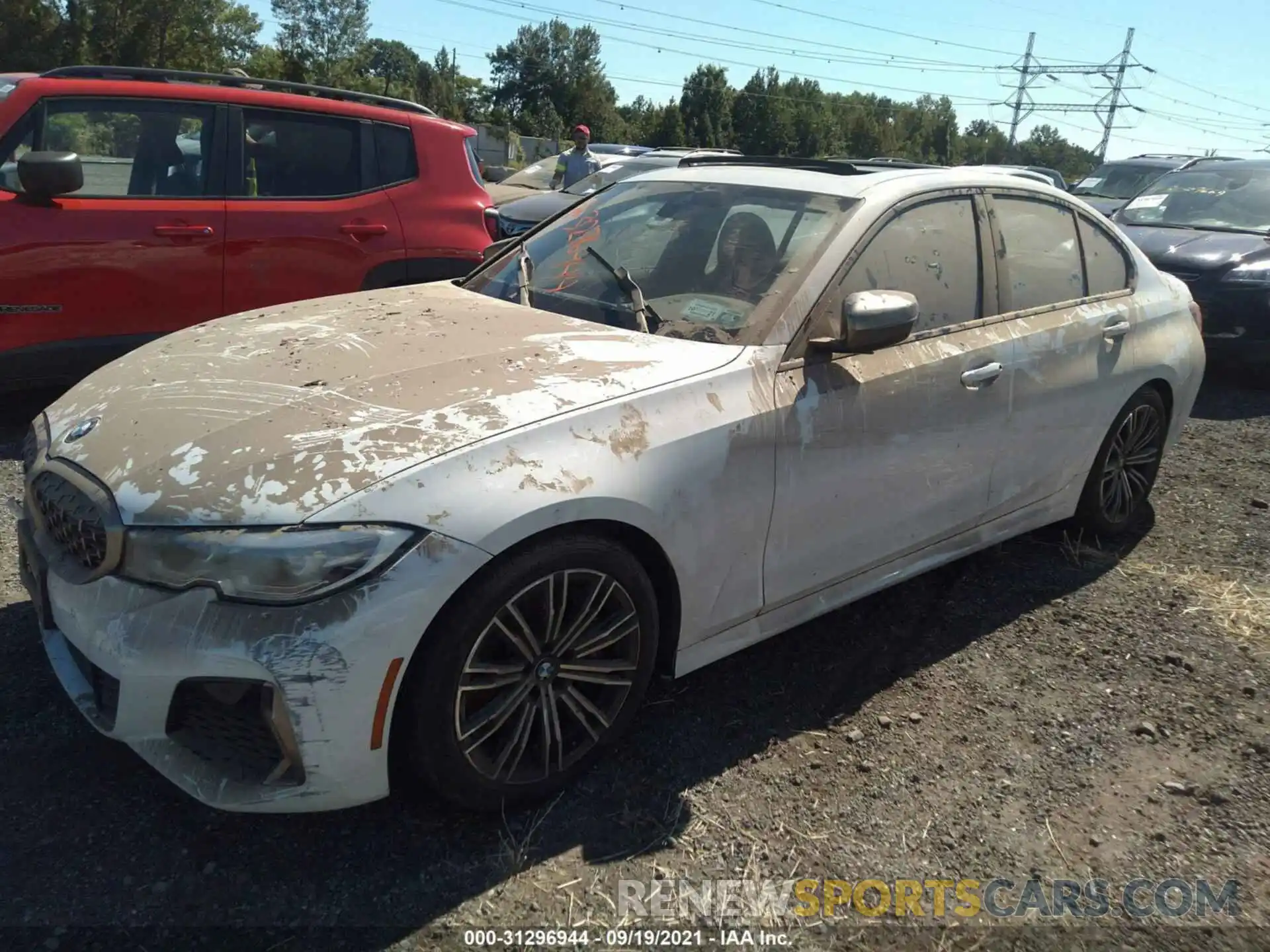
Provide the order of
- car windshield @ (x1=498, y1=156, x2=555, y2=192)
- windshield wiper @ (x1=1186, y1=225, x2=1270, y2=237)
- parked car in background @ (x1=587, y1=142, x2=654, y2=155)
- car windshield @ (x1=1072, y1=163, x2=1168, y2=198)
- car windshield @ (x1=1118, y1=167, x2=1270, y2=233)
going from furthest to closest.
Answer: parked car in background @ (x1=587, y1=142, x2=654, y2=155) < car windshield @ (x1=498, y1=156, x2=555, y2=192) < car windshield @ (x1=1072, y1=163, x2=1168, y2=198) < car windshield @ (x1=1118, y1=167, x2=1270, y2=233) < windshield wiper @ (x1=1186, y1=225, x2=1270, y2=237)

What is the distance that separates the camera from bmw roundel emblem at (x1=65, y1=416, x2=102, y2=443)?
8.45 feet

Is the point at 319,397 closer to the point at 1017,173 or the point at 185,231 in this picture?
the point at 185,231

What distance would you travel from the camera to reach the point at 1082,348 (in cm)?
388

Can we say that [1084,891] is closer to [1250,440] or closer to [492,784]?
[492,784]

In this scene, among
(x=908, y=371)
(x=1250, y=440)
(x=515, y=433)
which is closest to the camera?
(x=515, y=433)

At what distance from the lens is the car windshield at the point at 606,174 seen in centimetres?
1033

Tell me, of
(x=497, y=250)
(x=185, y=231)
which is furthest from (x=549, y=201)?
(x=497, y=250)

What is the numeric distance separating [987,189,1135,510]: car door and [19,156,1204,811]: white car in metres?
0.02

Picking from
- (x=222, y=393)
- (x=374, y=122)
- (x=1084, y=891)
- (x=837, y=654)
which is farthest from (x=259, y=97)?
(x=1084, y=891)

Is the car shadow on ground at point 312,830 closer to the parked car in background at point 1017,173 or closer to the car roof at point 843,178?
the car roof at point 843,178

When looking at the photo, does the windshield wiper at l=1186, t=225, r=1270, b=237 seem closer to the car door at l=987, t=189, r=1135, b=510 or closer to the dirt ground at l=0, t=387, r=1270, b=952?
the car door at l=987, t=189, r=1135, b=510

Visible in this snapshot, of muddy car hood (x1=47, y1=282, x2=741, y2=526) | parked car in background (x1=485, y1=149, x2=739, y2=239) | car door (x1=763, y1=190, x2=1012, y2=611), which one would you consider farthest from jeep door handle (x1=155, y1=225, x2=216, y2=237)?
parked car in background (x1=485, y1=149, x2=739, y2=239)

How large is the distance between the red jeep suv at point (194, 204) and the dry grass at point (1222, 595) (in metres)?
4.39

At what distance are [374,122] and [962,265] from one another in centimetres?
408
